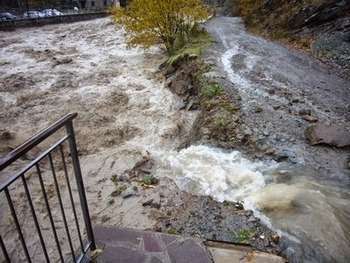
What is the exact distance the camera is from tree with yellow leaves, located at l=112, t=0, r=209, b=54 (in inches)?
497

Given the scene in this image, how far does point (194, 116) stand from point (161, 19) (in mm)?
6639

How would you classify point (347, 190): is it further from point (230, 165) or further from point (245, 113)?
point (245, 113)

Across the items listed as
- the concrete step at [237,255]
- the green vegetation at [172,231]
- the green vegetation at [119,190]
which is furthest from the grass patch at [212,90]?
the concrete step at [237,255]

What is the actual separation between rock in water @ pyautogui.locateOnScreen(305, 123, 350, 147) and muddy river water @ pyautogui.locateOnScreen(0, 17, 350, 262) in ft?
0.60

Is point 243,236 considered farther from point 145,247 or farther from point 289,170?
point 289,170

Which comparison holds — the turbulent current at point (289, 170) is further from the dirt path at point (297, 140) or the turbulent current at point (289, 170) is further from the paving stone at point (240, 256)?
the paving stone at point (240, 256)

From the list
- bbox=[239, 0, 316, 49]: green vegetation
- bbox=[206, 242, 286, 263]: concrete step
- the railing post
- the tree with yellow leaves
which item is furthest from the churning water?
bbox=[239, 0, 316, 49]: green vegetation

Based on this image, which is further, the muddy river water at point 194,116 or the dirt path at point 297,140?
the muddy river water at point 194,116

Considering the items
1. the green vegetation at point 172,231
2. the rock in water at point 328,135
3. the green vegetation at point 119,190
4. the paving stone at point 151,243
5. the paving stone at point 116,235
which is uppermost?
the paving stone at point 116,235

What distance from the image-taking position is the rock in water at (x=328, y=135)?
227 inches

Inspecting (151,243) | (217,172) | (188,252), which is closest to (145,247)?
(151,243)

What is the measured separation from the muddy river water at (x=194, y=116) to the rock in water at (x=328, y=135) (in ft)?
0.60

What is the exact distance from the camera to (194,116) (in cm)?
827

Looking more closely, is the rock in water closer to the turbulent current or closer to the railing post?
the turbulent current
